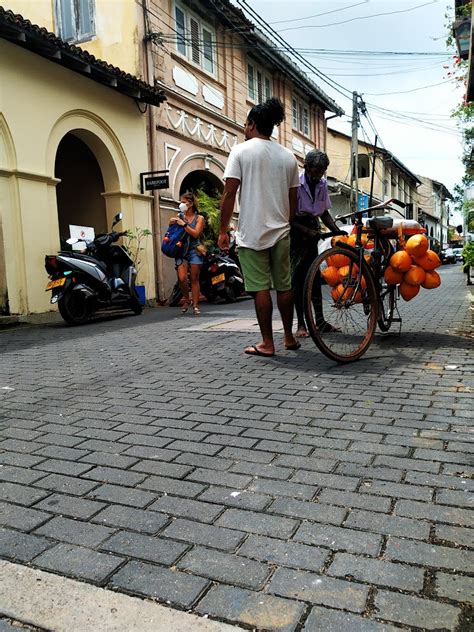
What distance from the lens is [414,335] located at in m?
5.41

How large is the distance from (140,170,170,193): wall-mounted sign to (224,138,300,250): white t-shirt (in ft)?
23.8

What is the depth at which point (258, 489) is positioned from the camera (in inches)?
79.2

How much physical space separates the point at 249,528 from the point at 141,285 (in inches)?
397

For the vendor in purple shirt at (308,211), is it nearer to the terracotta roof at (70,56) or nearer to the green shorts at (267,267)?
the green shorts at (267,267)

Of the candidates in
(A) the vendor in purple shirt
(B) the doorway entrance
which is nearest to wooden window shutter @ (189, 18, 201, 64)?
(B) the doorway entrance

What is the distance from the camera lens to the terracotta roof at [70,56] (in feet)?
26.7

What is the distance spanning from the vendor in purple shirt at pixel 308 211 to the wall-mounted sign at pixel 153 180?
21.9 ft

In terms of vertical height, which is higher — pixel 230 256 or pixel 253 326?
pixel 230 256

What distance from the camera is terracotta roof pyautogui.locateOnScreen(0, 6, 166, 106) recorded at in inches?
320

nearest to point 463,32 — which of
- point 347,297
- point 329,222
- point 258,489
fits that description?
point 329,222

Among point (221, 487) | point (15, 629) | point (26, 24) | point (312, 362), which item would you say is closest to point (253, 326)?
point (312, 362)

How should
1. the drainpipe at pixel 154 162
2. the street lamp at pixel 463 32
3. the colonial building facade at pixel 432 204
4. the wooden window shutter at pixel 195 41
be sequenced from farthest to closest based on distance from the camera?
the colonial building facade at pixel 432 204 → the wooden window shutter at pixel 195 41 → the drainpipe at pixel 154 162 → the street lamp at pixel 463 32

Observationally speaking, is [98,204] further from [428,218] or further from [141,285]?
[428,218]

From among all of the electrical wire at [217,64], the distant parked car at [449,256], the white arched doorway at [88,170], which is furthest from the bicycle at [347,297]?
the distant parked car at [449,256]
